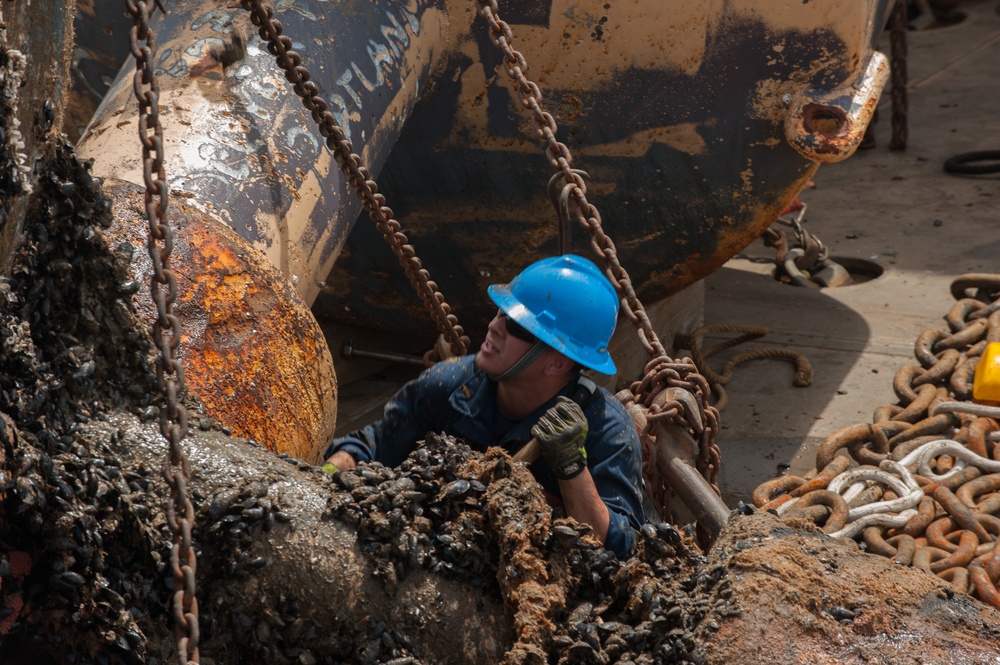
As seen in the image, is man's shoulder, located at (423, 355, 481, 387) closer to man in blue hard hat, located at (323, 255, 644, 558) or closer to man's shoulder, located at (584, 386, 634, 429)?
man in blue hard hat, located at (323, 255, 644, 558)

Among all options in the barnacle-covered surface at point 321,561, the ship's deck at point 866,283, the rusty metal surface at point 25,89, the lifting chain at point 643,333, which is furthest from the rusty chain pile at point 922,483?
the rusty metal surface at point 25,89

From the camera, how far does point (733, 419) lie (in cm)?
507

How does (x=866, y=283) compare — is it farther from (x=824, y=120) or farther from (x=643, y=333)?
(x=643, y=333)

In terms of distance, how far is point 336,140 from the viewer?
119 inches

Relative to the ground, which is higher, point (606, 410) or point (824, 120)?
point (824, 120)

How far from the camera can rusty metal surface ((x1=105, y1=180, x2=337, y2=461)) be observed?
97.7 inches

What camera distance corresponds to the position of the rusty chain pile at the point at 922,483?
144 inches

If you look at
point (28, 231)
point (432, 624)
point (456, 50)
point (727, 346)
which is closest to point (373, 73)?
point (456, 50)

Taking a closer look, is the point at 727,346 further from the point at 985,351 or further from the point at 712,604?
the point at 712,604

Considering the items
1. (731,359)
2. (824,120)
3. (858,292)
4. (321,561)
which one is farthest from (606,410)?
(858,292)

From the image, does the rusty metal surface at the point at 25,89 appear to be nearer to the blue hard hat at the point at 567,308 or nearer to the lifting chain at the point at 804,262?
the blue hard hat at the point at 567,308

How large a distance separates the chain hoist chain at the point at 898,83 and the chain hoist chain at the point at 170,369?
285 inches

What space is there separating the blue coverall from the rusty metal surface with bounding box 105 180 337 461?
0.37 metres

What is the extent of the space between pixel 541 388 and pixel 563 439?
1.36 ft
